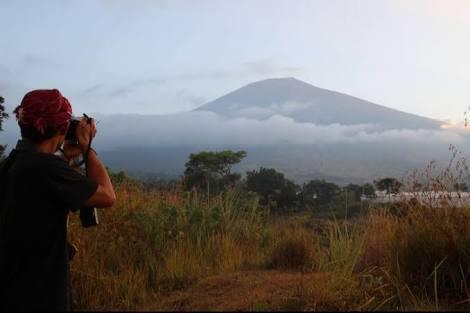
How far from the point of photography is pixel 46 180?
275 cm

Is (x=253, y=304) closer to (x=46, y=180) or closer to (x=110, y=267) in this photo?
(x=46, y=180)

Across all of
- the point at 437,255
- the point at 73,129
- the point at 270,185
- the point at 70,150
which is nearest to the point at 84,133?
the point at 73,129

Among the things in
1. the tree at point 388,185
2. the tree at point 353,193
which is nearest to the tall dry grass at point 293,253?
the tree at point 388,185

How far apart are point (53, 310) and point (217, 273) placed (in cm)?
A: 286

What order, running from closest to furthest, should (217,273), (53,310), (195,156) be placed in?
(53,310) → (217,273) → (195,156)

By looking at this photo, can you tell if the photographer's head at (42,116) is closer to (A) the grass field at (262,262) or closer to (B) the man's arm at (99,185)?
(B) the man's arm at (99,185)

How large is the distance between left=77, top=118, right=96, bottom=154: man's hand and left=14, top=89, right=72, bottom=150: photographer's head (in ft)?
0.59

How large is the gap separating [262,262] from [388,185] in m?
2.09

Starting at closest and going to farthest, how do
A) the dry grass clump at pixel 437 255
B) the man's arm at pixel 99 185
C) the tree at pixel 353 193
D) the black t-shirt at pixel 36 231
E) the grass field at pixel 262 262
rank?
the black t-shirt at pixel 36 231 → the man's arm at pixel 99 185 → the grass field at pixel 262 262 → the dry grass clump at pixel 437 255 → the tree at pixel 353 193

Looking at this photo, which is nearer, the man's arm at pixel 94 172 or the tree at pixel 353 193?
the man's arm at pixel 94 172

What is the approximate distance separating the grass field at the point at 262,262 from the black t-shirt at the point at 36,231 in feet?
2.97

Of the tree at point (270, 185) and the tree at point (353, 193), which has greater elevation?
the tree at point (353, 193)

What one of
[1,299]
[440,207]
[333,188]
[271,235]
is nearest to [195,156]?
[333,188]

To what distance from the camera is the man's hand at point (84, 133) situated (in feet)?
10.6
